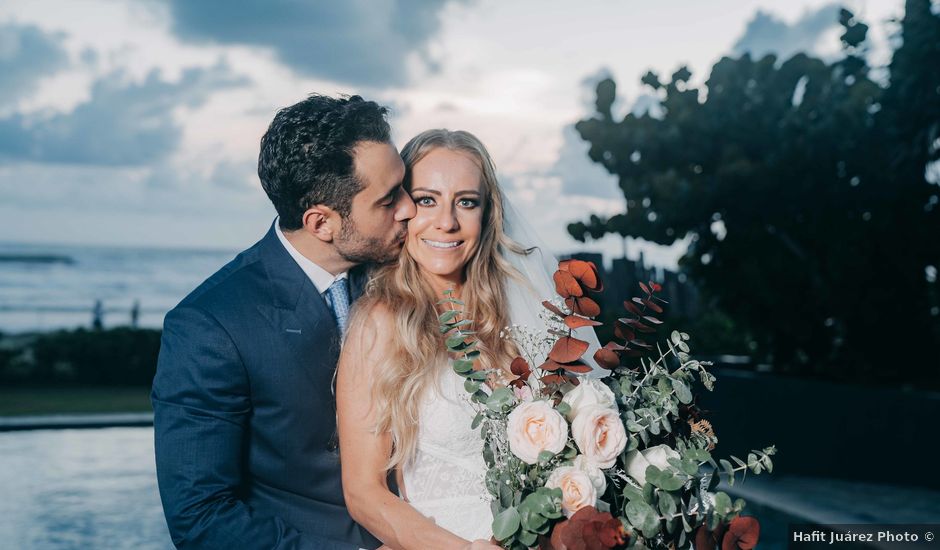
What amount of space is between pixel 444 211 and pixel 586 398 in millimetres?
1088

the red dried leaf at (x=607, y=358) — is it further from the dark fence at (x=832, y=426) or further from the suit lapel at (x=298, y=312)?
the dark fence at (x=832, y=426)

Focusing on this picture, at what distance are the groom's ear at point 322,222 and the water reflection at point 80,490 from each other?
5187 millimetres

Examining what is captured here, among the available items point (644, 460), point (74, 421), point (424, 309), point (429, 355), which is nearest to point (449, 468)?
point (429, 355)

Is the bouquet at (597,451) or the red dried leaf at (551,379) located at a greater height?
the red dried leaf at (551,379)

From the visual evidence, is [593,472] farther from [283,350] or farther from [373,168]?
[373,168]

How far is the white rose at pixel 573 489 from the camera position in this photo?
216cm

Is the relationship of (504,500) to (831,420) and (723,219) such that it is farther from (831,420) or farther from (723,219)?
(723,219)

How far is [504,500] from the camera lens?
2279 mm

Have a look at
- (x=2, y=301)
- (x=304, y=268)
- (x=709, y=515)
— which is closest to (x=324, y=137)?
(x=304, y=268)

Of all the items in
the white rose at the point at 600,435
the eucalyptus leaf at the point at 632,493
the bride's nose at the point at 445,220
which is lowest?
the eucalyptus leaf at the point at 632,493

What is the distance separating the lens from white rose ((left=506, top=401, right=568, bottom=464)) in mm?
2201

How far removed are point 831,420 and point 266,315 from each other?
7.77 meters

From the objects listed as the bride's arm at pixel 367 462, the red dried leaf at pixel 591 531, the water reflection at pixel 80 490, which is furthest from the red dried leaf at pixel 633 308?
the water reflection at pixel 80 490

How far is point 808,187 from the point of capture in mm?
10141
